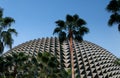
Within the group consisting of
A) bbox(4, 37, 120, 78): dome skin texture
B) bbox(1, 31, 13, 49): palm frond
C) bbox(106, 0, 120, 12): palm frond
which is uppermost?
bbox(4, 37, 120, 78): dome skin texture

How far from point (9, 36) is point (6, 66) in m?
14.6

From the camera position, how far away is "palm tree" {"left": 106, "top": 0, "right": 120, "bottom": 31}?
34.2 metres

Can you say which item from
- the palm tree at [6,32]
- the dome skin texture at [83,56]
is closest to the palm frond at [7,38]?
the palm tree at [6,32]

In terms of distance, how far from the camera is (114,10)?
1350 inches

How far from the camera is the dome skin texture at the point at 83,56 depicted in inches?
3453

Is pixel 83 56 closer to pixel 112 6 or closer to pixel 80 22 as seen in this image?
pixel 80 22

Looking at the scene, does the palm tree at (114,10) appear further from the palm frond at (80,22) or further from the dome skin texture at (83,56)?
the dome skin texture at (83,56)

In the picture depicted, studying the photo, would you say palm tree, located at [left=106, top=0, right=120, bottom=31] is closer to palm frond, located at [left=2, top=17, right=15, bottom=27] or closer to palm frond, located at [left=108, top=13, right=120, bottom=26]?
palm frond, located at [left=108, top=13, right=120, bottom=26]

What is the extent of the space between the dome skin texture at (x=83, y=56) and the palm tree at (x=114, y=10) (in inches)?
1873

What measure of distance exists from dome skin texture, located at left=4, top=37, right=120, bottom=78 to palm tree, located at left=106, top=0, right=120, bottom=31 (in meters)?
47.6

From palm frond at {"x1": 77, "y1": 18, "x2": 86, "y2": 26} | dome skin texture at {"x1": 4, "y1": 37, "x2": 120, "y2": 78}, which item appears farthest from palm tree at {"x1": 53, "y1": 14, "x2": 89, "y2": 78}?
dome skin texture at {"x1": 4, "y1": 37, "x2": 120, "y2": 78}

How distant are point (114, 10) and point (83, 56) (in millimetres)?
62056

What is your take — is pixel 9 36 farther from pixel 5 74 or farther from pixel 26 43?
pixel 26 43

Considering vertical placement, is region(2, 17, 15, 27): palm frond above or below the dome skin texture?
below
